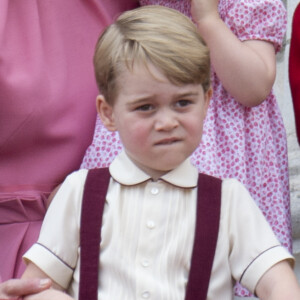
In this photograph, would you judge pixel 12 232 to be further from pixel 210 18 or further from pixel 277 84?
pixel 277 84

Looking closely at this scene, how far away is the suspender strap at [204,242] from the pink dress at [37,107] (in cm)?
52

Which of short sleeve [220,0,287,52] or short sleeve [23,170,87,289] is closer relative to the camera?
short sleeve [23,170,87,289]

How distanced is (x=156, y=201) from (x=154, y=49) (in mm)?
312

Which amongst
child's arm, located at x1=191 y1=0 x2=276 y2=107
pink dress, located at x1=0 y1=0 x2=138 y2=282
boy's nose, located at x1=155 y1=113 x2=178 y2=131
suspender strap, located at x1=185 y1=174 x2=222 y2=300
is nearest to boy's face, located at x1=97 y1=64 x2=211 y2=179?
boy's nose, located at x1=155 y1=113 x2=178 y2=131

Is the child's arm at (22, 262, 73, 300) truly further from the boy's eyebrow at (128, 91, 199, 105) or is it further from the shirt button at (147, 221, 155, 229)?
the boy's eyebrow at (128, 91, 199, 105)

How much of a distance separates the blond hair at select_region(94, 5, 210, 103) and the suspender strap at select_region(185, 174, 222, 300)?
24 centimetres

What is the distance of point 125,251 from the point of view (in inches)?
73.2

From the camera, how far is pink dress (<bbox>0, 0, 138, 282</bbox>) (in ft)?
7.30

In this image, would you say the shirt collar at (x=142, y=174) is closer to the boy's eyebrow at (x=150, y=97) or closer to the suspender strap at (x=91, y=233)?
the suspender strap at (x=91, y=233)

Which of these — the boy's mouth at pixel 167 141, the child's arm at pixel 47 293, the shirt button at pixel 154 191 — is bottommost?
the child's arm at pixel 47 293


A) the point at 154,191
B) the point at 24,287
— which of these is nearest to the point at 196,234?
the point at 154,191

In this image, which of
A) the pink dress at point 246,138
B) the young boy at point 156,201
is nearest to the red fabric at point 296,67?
the pink dress at point 246,138

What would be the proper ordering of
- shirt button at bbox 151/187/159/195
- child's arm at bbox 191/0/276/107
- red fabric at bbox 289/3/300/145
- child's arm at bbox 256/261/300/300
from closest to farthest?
1. child's arm at bbox 256/261/300/300
2. shirt button at bbox 151/187/159/195
3. child's arm at bbox 191/0/276/107
4. red fabric at bbox 289/3/300/145

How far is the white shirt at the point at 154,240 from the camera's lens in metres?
1.84
